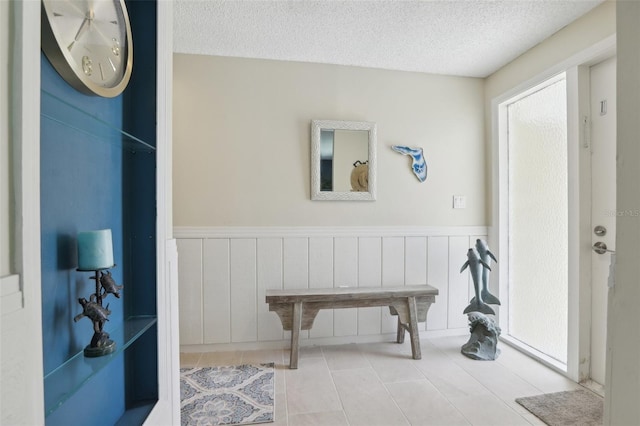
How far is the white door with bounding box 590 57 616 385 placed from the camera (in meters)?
1.82

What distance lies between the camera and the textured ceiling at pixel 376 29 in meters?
1.82

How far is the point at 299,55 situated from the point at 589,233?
7.81 ft

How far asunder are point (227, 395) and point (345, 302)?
957mm

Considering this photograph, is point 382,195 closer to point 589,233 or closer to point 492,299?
point 492,299

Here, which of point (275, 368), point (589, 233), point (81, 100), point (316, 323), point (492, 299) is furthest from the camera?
point (316, 323)

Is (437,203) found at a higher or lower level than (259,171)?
lower

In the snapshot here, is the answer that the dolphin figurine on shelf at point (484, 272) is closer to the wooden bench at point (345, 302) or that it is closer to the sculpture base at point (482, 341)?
the sculpture base at point (482, 341)

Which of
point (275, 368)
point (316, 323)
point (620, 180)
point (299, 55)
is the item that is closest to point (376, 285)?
point (316, 323)

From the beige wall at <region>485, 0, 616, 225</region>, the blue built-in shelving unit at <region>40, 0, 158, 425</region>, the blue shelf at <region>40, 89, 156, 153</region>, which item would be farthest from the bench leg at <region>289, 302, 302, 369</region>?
the beige wall at <region>485, 0, 616, 225</region>

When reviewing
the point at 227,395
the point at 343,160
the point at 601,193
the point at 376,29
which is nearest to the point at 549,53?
the point at 601,193

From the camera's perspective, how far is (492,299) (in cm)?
233

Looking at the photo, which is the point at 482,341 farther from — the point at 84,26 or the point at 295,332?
the point at 84,26

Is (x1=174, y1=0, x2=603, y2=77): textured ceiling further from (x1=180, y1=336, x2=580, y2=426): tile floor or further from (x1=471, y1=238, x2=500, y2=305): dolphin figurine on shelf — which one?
(x1=180, y1=336, x2=580, y2=426): tile floor

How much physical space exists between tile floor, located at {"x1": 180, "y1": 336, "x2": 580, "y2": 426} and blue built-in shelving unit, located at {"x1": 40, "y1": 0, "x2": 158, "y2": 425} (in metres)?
0.82
